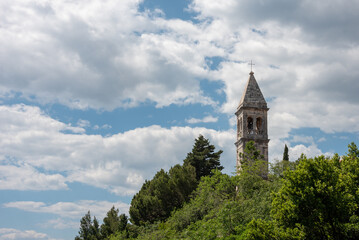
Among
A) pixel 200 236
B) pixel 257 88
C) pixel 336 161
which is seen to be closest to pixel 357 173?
pixel 336 161

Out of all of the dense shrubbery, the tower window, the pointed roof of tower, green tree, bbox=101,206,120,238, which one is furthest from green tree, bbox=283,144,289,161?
green tree, bbox=101,206,120,238

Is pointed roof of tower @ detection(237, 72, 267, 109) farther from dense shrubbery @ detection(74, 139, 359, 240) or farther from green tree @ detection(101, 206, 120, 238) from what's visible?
green tree @ detection(101, 206, 120, 238)

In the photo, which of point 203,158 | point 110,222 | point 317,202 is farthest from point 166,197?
point 317,202

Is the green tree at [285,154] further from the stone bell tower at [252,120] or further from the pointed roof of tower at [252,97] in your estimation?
the pointed roof of tower at [252,97]

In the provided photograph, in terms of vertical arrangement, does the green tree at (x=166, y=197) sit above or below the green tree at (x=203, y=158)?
below

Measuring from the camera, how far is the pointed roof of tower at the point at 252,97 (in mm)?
41650

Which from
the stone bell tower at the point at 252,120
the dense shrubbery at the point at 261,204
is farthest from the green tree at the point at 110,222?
the stone bell tower at the point at 252,120

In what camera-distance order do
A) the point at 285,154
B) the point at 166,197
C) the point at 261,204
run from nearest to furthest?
the point at 261,204 → the point at 166,197 → the point at 285,154

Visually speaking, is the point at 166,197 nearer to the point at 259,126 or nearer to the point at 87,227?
the point at 259,126

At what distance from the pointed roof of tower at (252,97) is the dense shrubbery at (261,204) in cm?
542

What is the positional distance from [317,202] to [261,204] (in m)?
8.65

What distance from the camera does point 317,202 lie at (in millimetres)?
18594

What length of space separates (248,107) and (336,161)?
1928 cm

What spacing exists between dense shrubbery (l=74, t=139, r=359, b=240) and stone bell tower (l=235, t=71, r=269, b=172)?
173 centimetres
